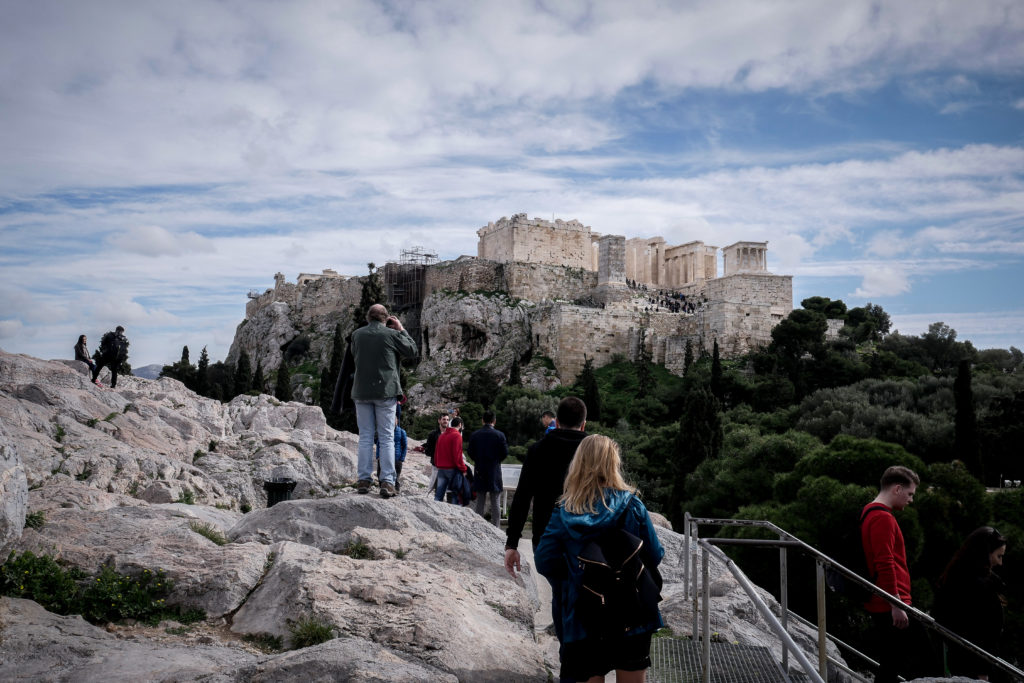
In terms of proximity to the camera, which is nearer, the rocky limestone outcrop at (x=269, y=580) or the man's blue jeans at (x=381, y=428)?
the rocky limestone outcrop at (x=269, y=580)

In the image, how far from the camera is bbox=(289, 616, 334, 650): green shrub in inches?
182

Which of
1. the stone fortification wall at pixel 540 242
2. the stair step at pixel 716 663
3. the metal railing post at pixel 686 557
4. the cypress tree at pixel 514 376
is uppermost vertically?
the stone fortification wall at pixel 540 242

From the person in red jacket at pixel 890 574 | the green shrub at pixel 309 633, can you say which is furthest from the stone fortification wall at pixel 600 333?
the green shrub at pixel 309 633

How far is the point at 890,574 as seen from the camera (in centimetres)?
473

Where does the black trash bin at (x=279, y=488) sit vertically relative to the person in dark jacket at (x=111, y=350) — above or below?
below

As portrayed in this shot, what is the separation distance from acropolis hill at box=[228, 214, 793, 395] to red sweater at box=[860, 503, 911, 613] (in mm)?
37569

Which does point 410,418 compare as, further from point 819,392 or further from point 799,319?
point 799,319

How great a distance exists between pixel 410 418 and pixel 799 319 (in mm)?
21151

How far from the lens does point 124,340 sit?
15203 millimetres

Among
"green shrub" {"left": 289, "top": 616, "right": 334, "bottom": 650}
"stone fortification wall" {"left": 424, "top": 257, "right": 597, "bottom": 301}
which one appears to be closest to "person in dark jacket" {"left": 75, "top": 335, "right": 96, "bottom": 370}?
"green shrub" {"left": 289, "top": 616, "right": 334, "bottom": 650}

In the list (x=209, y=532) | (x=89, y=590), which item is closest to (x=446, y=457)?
(x=209, y=532)

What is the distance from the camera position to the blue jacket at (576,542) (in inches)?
145

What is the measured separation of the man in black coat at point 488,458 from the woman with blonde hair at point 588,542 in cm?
479

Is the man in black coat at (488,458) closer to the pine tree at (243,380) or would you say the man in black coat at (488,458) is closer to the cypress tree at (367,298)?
the cypress tree at (367,298)
